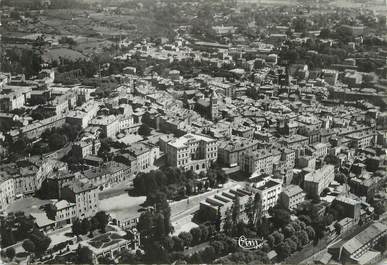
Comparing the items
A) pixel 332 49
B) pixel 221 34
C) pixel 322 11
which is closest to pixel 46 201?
pixel 332 49

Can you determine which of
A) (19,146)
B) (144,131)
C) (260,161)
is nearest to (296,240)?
(260,161)

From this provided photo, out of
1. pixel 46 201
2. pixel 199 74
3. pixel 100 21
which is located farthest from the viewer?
pixel 100 21

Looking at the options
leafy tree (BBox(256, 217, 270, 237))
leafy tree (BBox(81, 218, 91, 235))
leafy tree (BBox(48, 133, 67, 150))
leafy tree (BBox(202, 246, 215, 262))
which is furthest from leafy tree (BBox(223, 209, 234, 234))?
leafy tree (BBox(48, 133, 67, 150))

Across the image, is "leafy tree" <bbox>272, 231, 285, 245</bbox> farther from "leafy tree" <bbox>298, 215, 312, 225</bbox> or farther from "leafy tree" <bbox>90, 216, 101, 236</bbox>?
"leafy tree" <bbox>90, 216, 101, 236</bbox>

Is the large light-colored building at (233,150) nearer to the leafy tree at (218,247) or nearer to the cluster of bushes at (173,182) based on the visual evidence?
the cluster of bushes at (173,182)

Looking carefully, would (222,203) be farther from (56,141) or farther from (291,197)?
(56,141)

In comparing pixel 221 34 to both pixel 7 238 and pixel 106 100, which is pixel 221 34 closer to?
pixel 106 100
